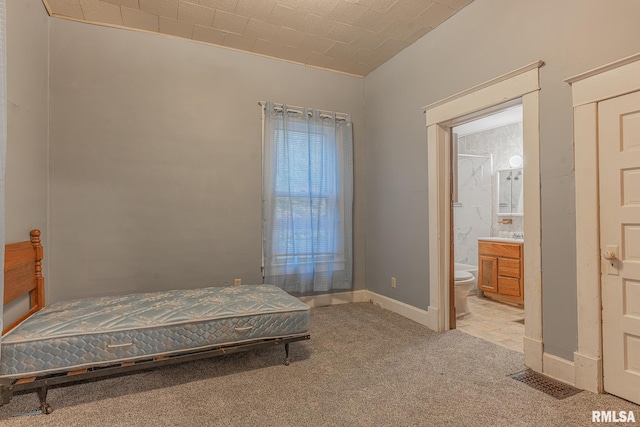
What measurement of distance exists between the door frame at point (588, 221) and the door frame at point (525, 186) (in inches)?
9.3

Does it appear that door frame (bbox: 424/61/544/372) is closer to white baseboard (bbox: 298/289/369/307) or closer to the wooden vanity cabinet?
white baseboard (bbox: 298/289/369/307)

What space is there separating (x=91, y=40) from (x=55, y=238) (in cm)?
183

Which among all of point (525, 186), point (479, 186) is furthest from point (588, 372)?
point (479, 186)

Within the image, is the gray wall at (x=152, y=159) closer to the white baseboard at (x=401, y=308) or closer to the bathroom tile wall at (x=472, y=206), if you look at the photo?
the white baseboard at (x=401, y=308)

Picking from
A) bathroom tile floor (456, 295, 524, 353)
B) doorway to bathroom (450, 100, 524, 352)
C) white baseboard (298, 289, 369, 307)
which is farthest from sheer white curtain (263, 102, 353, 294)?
bathroom tile floor (456, 295, 524, 353)

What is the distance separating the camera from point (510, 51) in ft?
8.06

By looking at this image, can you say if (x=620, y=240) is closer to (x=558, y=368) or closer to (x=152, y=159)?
(x=558, y=368)

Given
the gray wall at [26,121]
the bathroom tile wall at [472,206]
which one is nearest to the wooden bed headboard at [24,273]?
the gray wall at [26,121]

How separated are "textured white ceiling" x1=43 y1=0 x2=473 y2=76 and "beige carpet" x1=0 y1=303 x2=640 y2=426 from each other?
2.88 meters

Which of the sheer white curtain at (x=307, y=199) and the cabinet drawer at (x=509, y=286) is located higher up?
the sheer white curtain at (x=307, y=199)

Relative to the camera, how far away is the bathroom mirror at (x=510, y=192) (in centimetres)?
491

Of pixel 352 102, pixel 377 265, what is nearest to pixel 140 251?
pixel 377 265

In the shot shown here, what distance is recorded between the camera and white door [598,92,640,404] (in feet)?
6.01

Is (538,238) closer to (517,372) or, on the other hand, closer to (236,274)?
(517,372)
